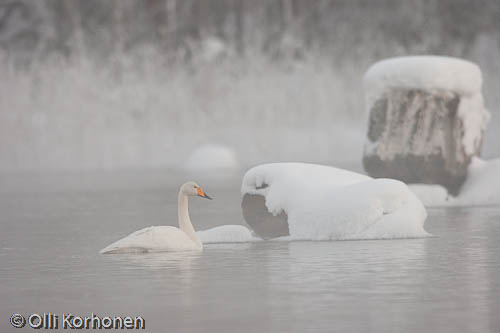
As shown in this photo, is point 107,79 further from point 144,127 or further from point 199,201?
point 199,201

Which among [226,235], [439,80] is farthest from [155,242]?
[439,80]

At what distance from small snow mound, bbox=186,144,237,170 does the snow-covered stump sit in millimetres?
8181

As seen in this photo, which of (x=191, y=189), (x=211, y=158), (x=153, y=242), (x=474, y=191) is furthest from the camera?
(x=211, y=158)

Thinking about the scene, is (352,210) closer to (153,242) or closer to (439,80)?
(153,242)

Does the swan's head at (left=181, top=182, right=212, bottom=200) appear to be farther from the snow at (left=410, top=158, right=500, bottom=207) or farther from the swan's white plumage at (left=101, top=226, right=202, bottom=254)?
the snow at (left=410, top=158, right=500, bottom=207)

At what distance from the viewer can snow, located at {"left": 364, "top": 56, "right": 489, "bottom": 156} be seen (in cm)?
1541

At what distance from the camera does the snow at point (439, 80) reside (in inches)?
607

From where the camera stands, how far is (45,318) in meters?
6.82

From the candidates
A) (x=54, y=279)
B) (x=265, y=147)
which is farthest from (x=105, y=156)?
(x=54, y=279)

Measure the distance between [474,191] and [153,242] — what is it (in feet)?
21.2

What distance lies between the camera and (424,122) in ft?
50.8

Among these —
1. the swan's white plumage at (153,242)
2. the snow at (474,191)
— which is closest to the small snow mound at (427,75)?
the snow at (474,191)

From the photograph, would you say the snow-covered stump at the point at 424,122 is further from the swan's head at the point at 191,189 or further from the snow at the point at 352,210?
the swan's head at the point at 191,189

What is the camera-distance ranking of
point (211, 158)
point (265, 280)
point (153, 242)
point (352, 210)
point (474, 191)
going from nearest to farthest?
point (265, 280) < point (153, 242) < point (352, 210) < point (474, 191) < point (211, 158)
